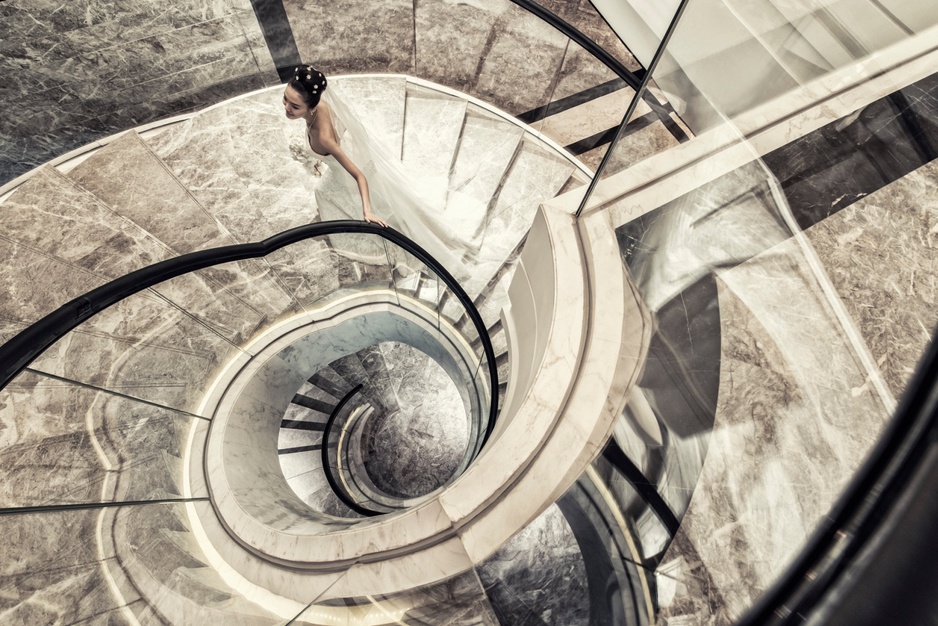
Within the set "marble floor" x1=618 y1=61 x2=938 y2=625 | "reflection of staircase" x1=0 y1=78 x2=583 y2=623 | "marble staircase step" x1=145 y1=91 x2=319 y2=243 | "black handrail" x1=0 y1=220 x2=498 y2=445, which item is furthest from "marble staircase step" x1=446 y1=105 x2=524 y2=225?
"marble floor" x1=618 y1=61 x2=938 y2=625

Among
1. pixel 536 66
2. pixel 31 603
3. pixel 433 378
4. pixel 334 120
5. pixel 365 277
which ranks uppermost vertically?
pixel 536 66

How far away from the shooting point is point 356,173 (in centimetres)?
368

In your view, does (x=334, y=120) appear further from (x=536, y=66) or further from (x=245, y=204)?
(x=536, y=66)

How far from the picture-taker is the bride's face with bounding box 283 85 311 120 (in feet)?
10.2

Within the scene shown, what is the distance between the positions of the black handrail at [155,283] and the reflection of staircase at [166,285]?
0.54 meters

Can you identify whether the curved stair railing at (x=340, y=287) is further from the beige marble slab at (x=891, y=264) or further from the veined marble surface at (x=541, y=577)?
the beige marble slab at (x=891, y=264)

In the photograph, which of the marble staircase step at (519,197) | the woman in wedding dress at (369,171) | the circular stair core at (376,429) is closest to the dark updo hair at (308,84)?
the woman in wedding dress at (369,171)

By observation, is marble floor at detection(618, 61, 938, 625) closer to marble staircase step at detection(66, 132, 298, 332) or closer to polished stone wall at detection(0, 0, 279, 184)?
marble staircase step at detection(66, 132, 298, 332)

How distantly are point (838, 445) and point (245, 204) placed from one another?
4368 millimetres

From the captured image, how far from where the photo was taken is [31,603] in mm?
1925

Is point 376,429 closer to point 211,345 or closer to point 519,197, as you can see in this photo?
point 211,345

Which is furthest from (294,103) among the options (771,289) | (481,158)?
(771,289)

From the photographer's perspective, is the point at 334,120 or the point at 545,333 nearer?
the point at 545,333

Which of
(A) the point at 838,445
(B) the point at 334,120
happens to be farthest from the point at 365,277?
(A) the point at 838,445
